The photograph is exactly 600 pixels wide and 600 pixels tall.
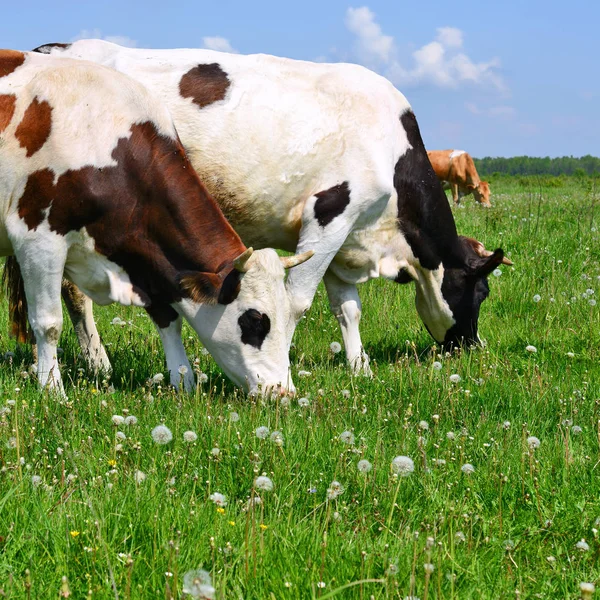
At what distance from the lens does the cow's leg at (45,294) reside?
5844mm

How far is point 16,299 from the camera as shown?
738cm

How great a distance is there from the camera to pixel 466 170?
3181cm

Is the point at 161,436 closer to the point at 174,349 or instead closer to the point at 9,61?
the point at 174,349

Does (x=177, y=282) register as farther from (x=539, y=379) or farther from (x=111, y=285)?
(x=539, y=379)

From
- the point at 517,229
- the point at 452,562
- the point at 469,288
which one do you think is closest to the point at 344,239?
the point at 469,288

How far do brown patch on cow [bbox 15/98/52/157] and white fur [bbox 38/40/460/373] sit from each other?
1388 mm

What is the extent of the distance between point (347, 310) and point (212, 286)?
2345mm

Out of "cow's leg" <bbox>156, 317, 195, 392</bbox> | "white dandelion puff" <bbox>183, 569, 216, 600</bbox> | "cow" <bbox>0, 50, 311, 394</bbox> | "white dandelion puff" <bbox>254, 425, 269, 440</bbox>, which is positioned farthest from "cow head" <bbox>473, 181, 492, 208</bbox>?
"white dandelion puff" <bbox>183, 569, 216, 600</bbox>

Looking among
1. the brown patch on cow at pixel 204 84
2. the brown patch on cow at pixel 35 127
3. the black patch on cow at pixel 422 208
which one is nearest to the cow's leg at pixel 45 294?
the brown patch on cow at pixel 35 127

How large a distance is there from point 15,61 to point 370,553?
4.60 m

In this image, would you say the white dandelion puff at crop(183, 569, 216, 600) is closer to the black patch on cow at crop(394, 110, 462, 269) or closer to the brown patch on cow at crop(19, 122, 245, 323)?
the brown patch on cow at crop(19, 122, 245, 323)

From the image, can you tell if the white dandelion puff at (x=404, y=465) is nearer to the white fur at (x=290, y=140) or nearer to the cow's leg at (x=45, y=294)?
the cow's leg at (x=45, y=294)

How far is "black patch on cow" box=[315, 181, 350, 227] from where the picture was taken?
24.0 ft

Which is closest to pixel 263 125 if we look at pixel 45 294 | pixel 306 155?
pixel 306 155
